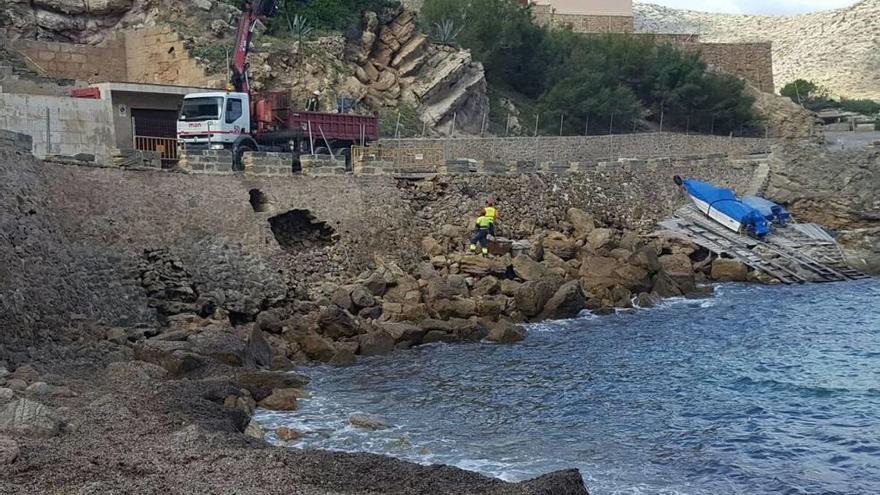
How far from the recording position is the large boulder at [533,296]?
22.1 m

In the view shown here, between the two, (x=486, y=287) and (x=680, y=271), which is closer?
(x=486, y=287)

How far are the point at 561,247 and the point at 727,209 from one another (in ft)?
25.1

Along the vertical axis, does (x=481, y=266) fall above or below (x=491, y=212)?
below

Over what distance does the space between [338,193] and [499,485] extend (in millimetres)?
14819

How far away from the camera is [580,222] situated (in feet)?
89.3

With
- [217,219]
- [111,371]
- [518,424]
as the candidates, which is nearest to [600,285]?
[217,219]

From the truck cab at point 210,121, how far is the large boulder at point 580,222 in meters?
9.25

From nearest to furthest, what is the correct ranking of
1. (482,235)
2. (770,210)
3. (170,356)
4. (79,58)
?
(170,356), (482,235), (770,210), (79,58)

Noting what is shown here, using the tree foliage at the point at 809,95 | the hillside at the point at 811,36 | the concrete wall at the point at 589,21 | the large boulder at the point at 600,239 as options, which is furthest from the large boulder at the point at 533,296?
the hillside at the point at 811,36

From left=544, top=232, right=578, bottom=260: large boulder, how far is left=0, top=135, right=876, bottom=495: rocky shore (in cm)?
5

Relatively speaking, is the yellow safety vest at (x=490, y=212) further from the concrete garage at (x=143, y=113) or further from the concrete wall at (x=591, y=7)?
the concrete wall at (x=591, y=7)

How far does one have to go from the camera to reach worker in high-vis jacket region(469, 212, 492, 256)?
24.2 m

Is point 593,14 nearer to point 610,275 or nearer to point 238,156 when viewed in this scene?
point 610,275

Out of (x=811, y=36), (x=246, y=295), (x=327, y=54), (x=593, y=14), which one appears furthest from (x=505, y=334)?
(x=811, y=36)
